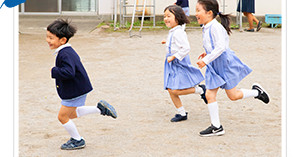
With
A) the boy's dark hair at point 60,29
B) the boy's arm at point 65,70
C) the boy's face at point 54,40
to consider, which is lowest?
the boy's arm at point 65,70

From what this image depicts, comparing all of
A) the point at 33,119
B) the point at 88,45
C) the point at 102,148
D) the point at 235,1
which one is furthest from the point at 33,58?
the point at 235,1

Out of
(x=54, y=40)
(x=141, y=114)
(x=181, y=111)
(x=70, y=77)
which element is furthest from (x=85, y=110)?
(x=181, y=111)

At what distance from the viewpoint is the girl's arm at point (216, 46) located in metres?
4.57

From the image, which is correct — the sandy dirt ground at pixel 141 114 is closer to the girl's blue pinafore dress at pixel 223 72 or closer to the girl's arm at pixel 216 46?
the girl's blue pinafore dress at pixel 223 72

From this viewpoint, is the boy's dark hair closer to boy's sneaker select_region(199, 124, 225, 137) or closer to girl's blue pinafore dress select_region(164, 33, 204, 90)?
girl's blue pinafore dress select_region(164, 33, 204, 90)

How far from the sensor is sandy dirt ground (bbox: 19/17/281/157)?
4293 millimetres

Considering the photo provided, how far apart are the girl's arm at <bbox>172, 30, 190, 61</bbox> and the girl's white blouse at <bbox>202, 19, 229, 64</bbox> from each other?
318 mm

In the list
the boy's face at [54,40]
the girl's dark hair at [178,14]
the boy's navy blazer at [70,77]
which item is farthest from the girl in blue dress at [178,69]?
the boy's face at [54,40]

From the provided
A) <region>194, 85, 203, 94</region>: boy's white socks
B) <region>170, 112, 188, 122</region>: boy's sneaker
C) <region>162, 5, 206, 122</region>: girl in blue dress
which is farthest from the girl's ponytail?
<region>170, 112, 188, 122</region>: boy's sneaker

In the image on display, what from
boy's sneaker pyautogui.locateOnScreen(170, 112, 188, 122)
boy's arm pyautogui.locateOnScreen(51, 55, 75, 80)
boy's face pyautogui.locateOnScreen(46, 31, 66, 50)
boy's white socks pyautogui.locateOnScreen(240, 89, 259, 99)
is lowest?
boy's sneaker pyautogui.locateOnScreen(170, 112, 188, 122)

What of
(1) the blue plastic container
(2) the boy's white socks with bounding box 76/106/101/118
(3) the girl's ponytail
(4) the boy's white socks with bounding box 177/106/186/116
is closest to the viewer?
(2) the boy's white socks with bounding box 76/106/101/118

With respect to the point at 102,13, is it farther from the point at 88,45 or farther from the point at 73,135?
the point at 73,135

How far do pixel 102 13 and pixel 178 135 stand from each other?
9.94 metres

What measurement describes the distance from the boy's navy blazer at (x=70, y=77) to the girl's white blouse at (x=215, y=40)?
1183mm
